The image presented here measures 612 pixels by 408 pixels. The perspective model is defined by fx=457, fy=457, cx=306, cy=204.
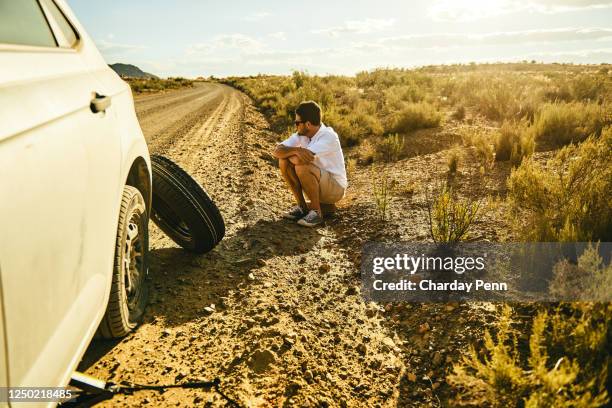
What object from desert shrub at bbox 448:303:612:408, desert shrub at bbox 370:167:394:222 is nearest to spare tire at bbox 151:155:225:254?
desert shrub at bbox 370:167:394:222

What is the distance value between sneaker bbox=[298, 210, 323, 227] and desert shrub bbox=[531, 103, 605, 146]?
4.53 metres

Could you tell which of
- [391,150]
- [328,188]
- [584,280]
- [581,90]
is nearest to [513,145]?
[391,150]

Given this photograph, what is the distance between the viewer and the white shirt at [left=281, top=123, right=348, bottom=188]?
523cm

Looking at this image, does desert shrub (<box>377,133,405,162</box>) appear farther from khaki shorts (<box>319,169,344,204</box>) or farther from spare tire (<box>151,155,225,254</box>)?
spare tire (<box>151,155,225,254</box>)

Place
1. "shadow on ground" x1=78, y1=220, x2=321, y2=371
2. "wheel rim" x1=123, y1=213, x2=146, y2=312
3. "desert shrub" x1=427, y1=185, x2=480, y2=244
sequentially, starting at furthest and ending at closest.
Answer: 1. "desert shrub" x1=427, y1=185, x2=480, y2=244
2. "shadow on ground" x1=78, y1=220, x2=321, y2=371
3. "wheel rim" x1=123, y1=213, x2=146, y2=312

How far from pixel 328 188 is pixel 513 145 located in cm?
339

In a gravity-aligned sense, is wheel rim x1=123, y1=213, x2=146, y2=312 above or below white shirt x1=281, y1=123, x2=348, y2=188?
below

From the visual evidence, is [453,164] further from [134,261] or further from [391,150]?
[134,261]

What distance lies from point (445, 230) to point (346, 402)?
2.14 metres

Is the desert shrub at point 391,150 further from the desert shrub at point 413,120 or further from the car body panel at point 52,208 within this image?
the car body panel at point 52,208

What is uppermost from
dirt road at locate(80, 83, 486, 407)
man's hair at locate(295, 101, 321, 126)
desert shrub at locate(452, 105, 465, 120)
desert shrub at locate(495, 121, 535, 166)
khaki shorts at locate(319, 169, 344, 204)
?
man's hair at locate(295, 101, 321, 126)

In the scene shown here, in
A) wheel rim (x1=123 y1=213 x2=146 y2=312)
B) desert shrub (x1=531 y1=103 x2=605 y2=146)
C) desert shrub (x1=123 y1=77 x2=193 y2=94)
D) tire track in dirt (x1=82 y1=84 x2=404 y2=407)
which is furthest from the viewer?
desert shrub (x1=123 y1=77 x2=193 y2=94)

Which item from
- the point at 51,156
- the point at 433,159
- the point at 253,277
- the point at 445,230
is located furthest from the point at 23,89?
the point at 433,159

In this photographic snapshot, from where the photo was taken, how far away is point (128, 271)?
2.71 metres
